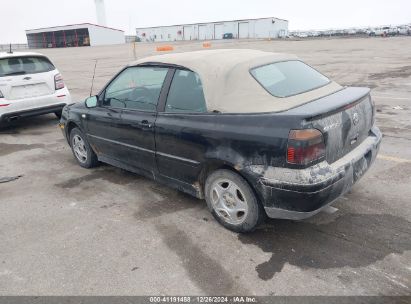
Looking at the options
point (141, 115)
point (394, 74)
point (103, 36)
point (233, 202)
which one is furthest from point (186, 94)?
point (103, 36)

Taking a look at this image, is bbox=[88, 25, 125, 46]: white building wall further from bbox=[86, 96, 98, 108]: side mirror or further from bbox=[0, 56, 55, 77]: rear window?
bbox=[86, 96, 98, 108]: side mirror

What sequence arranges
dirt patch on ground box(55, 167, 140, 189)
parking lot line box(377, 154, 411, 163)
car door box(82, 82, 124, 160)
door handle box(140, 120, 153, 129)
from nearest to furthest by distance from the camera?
door handle box(140, 120, 153, 129), car door box(82, 82, 124, 160), dirt patch on ground box(55, 167, 140, 189), parking lot line box(377, 154, 411, 163)

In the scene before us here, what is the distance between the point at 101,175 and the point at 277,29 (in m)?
83.7

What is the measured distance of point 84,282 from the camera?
2938mm

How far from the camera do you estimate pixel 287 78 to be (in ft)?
12.2

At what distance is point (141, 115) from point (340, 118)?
6.88 ft

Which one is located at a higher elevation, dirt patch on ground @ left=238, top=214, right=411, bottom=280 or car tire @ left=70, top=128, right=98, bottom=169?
car tire @ left=70, top=128, right=98, bottom=169

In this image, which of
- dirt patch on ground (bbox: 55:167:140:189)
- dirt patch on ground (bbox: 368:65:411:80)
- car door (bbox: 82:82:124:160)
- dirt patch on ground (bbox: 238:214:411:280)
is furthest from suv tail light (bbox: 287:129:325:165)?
dirt patch on ground (bbox: 368:65:411:80)

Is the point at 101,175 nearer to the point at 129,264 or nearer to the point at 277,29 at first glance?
the point at 129,264

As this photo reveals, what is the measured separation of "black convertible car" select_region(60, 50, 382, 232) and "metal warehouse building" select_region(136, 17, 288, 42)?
258 ft

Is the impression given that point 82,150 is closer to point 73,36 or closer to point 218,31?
point 73,36

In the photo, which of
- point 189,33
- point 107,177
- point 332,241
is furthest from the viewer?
point 189,33

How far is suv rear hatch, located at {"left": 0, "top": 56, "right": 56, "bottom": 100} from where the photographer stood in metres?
7.37

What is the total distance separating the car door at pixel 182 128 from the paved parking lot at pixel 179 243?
56cm
